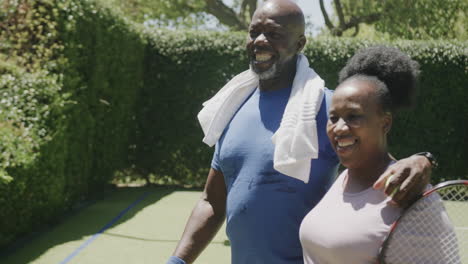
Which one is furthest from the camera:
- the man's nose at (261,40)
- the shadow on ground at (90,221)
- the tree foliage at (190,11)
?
the tree foliage at (190,11)

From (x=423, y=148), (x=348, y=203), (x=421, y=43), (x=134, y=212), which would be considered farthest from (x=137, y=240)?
(x=421, y=43)

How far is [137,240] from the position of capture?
25.3ft

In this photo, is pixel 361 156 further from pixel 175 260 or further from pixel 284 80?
pixel 175 260

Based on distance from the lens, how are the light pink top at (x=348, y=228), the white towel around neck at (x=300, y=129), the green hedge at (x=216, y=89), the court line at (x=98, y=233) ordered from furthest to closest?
the green hedge at (x=216, y=89) → the court line at (x=98, y=233) → the white towel around neck at (x=300, y=129) → the light pink top at (x=348, y=228)

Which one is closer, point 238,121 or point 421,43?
point 238,121

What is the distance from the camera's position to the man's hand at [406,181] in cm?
157

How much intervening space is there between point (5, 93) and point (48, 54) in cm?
105

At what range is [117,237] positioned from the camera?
7824 millimetres

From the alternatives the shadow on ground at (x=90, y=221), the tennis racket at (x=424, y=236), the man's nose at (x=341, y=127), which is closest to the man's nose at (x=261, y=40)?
the man's nose at (x=341, y=127)

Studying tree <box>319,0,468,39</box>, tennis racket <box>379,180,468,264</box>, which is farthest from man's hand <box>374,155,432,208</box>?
tree <box>319,0,468,39</box>

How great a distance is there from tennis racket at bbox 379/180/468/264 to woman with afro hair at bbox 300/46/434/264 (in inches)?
2.5

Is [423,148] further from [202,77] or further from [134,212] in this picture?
[134,212]

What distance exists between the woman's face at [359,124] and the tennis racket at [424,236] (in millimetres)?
287

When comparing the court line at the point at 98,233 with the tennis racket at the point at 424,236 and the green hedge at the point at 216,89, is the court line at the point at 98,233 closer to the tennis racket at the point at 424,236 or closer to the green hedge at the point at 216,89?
the green hedge at the point at 216,89
